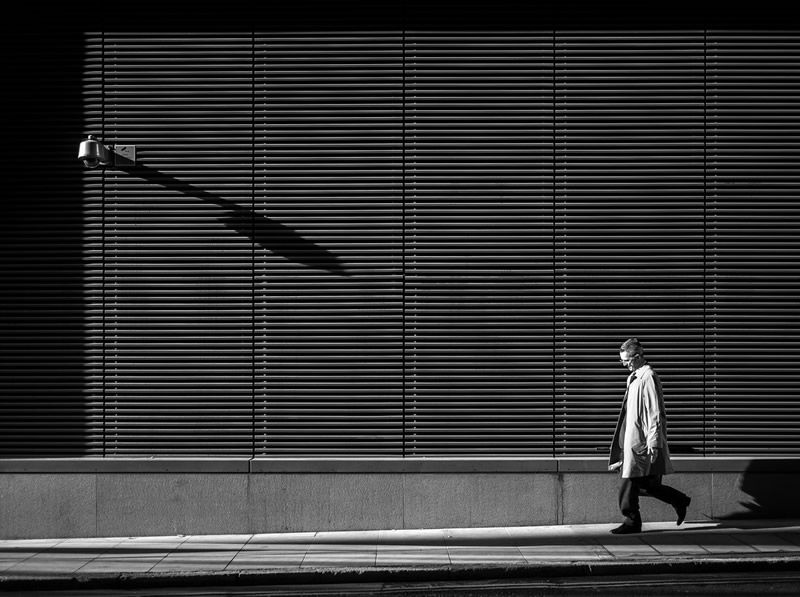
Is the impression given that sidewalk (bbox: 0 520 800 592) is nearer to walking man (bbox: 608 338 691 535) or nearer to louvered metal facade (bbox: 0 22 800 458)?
walking man (bbox: 608 338 691 535)

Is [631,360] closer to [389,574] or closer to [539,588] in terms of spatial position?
[539,588]

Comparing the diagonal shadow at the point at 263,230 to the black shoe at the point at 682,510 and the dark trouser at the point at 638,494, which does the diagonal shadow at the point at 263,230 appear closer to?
the dark trouser at the point at 638,494

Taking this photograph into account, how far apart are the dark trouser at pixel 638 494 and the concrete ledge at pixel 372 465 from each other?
28.1 inches

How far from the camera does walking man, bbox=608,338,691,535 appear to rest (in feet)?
30.6

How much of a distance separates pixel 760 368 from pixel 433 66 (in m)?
5.67

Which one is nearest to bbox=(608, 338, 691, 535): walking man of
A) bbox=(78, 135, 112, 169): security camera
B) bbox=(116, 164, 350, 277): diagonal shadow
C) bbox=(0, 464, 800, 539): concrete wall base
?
bbox=(0, 464, 800, 539): concrete wall base

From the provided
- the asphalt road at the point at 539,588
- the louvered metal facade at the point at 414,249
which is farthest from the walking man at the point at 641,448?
the asphalt road at the point at 539,588

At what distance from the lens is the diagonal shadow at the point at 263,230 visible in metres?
10.5

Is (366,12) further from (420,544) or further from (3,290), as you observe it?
(420,544)

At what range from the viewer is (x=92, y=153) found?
386 inches

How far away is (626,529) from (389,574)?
121 inches

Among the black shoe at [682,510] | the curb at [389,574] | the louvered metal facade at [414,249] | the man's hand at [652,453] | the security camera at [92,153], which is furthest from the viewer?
the louvered metal facade at [414,249]

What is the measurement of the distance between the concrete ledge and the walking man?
0.74 meters

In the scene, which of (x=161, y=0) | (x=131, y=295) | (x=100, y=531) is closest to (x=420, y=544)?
(x=100, y=531)
